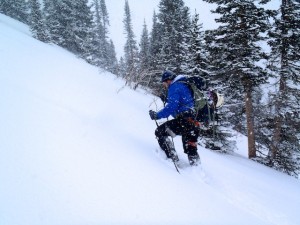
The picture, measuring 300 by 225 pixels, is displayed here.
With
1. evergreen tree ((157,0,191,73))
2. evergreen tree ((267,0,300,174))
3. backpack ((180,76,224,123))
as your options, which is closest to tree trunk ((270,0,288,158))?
evergreen tree ((267,0,300,174))

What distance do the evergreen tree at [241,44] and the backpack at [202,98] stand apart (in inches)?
357

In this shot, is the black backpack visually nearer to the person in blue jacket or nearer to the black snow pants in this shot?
the person in blue jacket


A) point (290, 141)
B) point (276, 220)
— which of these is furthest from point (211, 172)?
point (290, 141)

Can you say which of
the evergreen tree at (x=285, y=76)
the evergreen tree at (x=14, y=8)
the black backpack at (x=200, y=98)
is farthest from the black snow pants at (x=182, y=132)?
the evergreen tree at (x=14, y=8)

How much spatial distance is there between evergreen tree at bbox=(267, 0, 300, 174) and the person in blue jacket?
1063cm

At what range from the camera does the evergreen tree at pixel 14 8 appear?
43.5 m

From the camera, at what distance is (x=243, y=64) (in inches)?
530

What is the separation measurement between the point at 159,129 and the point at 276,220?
9.38 feet

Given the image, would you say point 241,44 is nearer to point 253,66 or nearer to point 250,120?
point 253,66

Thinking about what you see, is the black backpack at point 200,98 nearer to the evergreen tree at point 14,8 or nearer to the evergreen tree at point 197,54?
A: the evergreen tree at point 197,54

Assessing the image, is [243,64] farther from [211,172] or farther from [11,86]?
[11,86]

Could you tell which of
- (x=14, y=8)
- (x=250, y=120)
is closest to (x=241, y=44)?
(x=250, y=120)

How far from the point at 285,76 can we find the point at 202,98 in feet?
36.6

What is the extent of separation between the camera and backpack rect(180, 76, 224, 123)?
5020 millimetres
